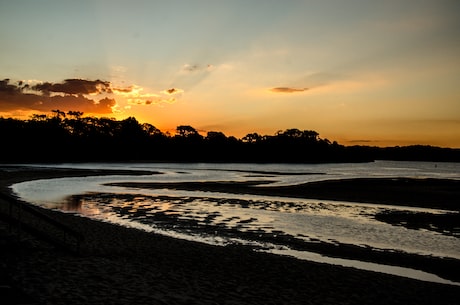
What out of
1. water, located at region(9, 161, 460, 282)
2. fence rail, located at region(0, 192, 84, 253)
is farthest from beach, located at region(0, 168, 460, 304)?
water, located at region(9, 161, 460, 282)

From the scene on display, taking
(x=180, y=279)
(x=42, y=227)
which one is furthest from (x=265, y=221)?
(x=180, y=279)

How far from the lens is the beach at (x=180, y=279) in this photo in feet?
33.8

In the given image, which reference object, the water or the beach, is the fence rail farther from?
the water

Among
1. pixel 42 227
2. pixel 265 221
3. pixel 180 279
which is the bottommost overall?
pixel 265 221

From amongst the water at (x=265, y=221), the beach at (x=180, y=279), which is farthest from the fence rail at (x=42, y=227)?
the water at (x=265, y=221)

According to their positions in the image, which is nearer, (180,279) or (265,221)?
(180,279)

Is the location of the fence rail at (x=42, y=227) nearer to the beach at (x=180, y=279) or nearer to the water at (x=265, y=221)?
the beach at (x=180, y=279)

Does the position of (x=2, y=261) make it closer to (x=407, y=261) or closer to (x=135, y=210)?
(x=407, y=261)

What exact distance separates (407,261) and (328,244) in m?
3.98

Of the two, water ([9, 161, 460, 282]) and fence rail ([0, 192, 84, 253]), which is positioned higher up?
fence rail ([0, 192, 84, 253])

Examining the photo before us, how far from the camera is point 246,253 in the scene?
1736 cm

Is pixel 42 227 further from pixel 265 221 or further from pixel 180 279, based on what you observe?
pixel 265 221

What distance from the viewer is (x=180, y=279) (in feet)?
40.9

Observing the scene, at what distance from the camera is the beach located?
33.8 feet
